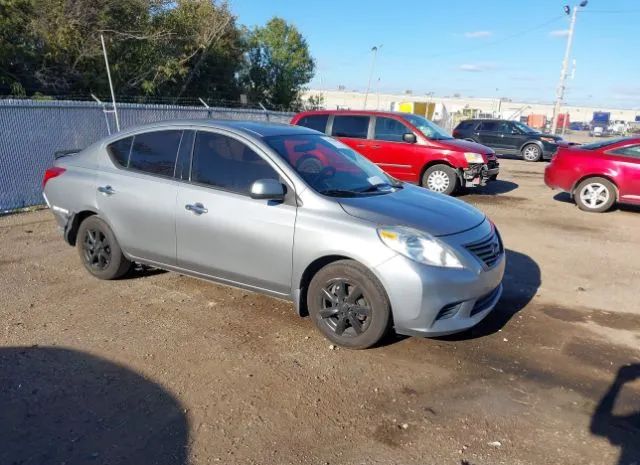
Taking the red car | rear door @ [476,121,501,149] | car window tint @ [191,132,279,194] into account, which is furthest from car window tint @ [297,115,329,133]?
rear door @ [476,121,501,149]

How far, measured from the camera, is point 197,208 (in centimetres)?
446

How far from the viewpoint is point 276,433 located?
2.99m

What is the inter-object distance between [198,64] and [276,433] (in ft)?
80.5

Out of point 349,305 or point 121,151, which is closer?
point 349,305

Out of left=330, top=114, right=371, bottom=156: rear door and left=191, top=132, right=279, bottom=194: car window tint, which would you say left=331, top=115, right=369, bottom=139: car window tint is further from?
left=191, top=132, right=279, bottom=194: car window tint

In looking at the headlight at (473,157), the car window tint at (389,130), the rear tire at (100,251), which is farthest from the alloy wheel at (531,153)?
the rear tire at (100,251)

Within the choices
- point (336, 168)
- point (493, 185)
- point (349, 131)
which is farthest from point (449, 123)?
point (336, 168)

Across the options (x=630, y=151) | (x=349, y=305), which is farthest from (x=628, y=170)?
(x=349, y=305)

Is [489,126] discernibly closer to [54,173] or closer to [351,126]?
[351,126]

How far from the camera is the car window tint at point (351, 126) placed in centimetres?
1127

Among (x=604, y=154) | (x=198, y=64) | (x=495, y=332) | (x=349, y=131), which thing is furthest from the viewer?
(x=198, y=64)

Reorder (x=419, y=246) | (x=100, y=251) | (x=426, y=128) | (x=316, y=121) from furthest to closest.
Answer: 1. (x=316, y=121)
2. (x=426, y=128)
3. (x=100, y=251)
4. (x=419, y=246)

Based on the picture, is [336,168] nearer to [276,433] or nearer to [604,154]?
[276,433]

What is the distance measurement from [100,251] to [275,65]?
30.7m
